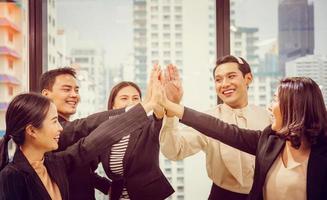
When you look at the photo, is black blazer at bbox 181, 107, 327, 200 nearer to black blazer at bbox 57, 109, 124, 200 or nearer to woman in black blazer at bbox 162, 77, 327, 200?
woman in black blazer at bbox 162, 77, 327, 200

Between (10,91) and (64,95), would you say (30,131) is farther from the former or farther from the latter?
(10,91)

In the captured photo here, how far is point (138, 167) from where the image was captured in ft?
7.39

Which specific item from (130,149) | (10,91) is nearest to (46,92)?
(130,149)

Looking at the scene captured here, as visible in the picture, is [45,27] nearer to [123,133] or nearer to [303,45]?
[123,133]

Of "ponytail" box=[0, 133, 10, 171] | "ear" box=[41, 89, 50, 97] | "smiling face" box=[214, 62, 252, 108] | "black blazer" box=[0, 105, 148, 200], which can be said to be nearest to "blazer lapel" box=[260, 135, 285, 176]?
"smiling face" box=[214, 62, 252, 108]

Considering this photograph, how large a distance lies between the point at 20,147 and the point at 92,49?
1.66 meters

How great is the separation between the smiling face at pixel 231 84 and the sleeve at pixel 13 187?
1.26 meters

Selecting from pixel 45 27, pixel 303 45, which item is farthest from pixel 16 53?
pixel 303 45

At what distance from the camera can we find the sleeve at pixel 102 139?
1.79m

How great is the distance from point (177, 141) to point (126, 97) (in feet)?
1.64

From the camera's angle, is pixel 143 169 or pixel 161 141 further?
pixel 143 169

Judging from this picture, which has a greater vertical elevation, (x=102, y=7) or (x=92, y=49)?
(x=102, y=7)

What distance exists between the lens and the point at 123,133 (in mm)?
1800

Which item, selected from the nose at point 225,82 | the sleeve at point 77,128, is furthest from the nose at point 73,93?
the nose at point 225,82
